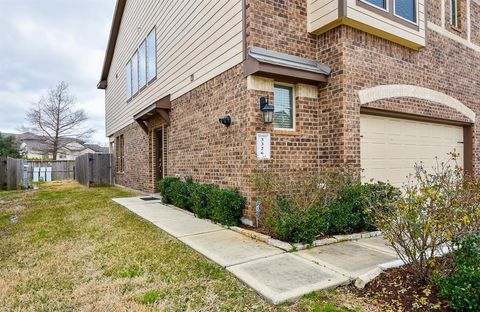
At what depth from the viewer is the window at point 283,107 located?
6074mm

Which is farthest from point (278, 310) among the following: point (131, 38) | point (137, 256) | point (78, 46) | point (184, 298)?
point (78, 46)

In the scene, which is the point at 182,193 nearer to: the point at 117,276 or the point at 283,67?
the point at 283,67

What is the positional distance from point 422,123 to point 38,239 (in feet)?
30.2

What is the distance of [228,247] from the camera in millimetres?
4508

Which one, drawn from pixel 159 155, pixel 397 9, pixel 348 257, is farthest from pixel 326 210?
pixel 159 155

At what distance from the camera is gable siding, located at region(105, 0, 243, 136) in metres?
6.52

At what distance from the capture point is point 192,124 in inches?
325

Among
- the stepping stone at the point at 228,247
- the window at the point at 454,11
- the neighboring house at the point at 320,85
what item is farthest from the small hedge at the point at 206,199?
the window at the point at 454,11

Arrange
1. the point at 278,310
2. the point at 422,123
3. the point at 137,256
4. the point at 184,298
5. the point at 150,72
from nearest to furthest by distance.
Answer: the point at 278,310, the point at 184,298, the point at 137,256, the point at 422,123, the point at 150,72

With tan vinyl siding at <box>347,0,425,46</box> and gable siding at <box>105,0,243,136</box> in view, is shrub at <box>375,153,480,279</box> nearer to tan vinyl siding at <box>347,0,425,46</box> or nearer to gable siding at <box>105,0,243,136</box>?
tan vinyl siding at <box>347,0,425,46</box>

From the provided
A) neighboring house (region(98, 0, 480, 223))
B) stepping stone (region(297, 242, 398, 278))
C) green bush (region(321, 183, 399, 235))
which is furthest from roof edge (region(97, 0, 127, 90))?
stepping stone (region(297, 242, 398, 278))

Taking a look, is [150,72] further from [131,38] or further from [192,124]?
[192,124]

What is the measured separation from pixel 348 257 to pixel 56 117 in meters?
34.2

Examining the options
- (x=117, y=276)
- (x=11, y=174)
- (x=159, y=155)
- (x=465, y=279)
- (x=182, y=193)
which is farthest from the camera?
(x=11, y=174)
